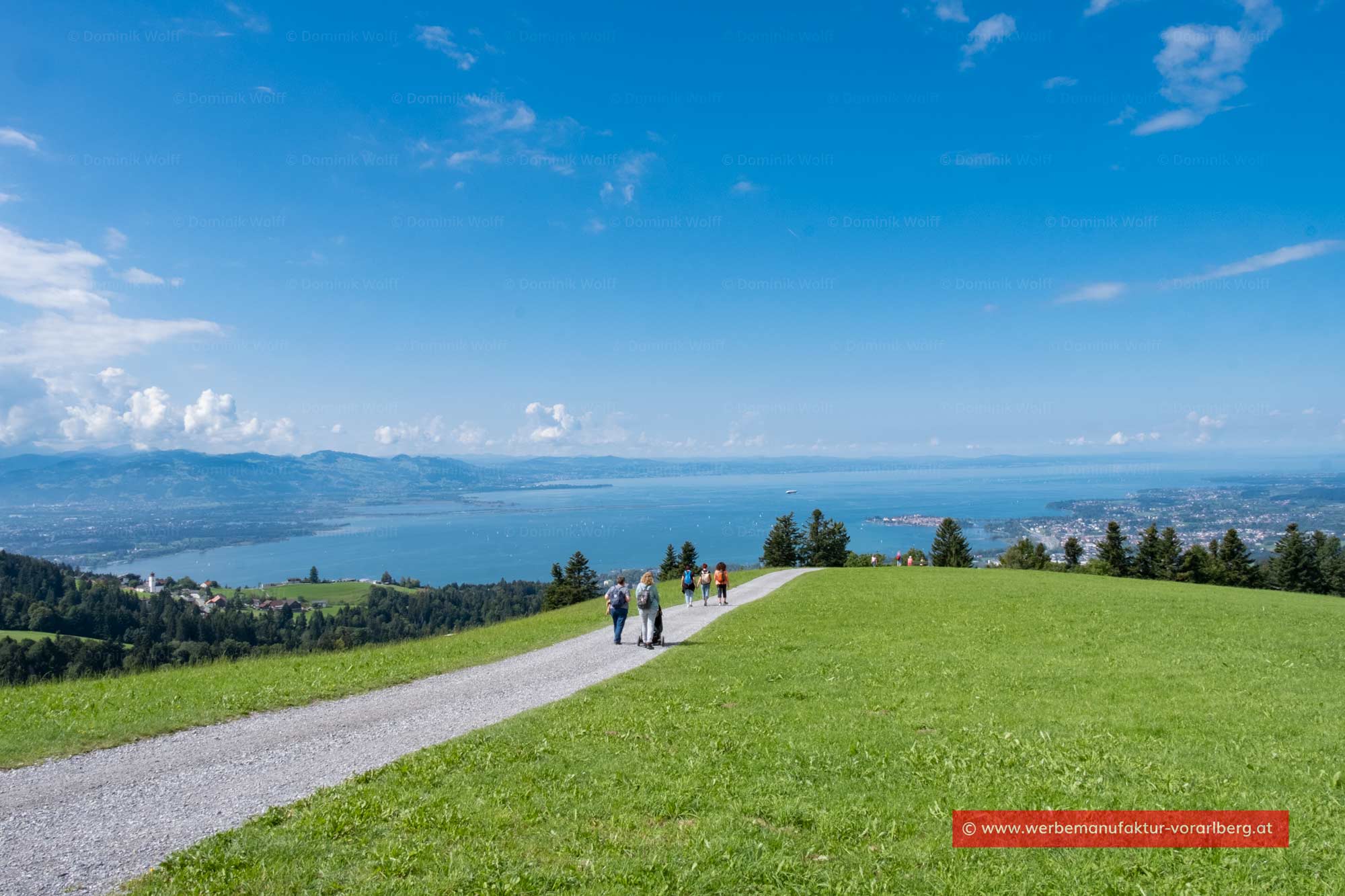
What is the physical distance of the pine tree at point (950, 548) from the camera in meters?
71.2

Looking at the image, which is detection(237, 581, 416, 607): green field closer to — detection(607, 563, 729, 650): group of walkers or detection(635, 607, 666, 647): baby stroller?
detection(607, 563, 729, 650): group of walkers

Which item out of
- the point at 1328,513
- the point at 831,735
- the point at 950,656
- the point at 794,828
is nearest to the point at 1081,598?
the point at 950,656

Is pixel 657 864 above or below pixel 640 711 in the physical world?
above

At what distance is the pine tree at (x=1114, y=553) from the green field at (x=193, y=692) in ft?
235

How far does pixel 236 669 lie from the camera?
1702 centimetres

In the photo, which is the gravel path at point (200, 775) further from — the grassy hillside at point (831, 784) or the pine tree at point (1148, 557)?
the pine tree at point (1148, 557)

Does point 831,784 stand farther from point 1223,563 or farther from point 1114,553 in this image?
point 1223,563

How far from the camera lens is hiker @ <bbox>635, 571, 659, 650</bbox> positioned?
20.5 metres

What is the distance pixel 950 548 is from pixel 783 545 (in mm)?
19241

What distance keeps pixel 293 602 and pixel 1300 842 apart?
4031 inches

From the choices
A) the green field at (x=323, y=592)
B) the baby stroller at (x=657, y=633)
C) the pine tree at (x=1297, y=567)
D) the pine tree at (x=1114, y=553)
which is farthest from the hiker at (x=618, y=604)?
the green field at (x=323, y=592)

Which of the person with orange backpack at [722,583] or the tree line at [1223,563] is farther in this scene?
the tree line at [1223,563]

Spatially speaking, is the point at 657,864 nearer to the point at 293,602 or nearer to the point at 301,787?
the point at 301,787

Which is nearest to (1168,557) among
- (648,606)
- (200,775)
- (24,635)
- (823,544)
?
(823,544)
